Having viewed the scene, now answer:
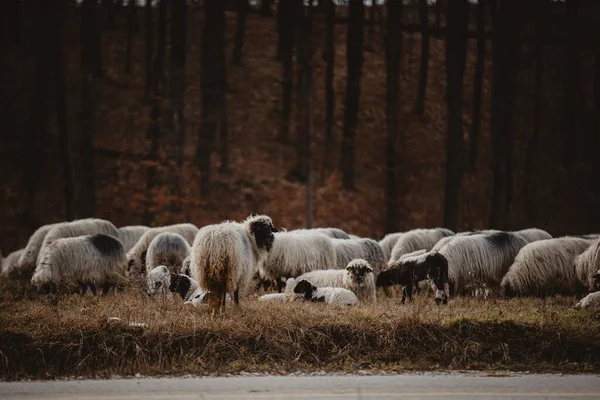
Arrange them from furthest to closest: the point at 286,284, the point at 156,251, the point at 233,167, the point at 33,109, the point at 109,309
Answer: the point at 233,167 < the point at 33,109 < the point at 156,251 < the point at 286,284 < the point at 109,309

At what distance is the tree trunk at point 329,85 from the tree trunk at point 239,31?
11.0 ft

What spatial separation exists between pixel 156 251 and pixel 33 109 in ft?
44.3

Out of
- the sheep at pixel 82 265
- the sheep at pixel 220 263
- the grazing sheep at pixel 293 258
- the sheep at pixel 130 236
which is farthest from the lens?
the sheep at pixel 130 236

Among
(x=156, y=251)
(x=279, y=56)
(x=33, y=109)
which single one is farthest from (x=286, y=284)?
(x=279, y=56)

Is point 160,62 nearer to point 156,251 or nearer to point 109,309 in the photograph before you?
point 156,251

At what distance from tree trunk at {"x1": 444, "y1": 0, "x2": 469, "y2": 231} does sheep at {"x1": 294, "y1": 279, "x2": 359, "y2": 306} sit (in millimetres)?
10777

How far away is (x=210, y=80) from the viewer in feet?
92.3

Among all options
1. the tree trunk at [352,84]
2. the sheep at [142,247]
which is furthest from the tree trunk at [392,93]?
the sheep at [142,247]

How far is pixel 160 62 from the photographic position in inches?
1193

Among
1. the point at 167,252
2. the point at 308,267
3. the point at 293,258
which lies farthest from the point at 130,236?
the point at 308,267

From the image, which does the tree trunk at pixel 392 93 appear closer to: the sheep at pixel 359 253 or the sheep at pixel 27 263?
the sheep at pixel 359 253

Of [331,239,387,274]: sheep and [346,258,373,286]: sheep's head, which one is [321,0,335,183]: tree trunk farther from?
[346,258,373,286]: sheep's head

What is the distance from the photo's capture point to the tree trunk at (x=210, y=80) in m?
27.5

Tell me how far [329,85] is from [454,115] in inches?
247
